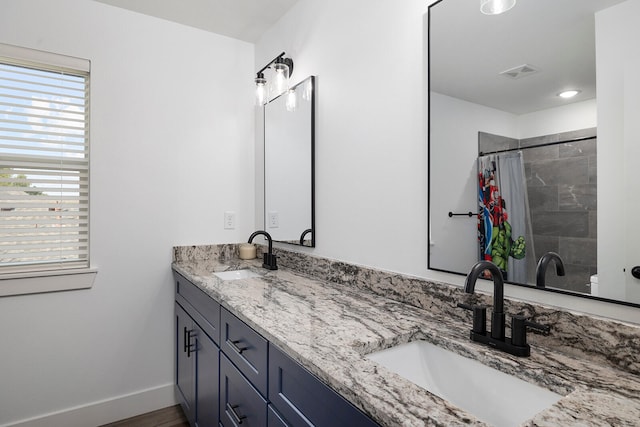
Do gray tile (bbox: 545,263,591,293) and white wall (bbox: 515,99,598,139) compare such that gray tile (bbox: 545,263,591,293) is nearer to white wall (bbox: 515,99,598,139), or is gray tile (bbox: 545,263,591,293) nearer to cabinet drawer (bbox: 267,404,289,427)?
white wall (bbox: 515,99,598,139)

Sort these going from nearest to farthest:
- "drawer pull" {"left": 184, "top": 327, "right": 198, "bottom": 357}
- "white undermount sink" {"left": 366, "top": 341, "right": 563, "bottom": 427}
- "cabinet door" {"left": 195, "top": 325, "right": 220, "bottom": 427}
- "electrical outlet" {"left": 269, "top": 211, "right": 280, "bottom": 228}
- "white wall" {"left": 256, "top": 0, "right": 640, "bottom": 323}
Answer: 1. "white undermount sink" {"left": 366, "top": 341, "right": 563, "bottom": 427}
2. "white wall" {"left": 256, "top": 0, "right": 640, "bottom": 323}
3. "cabinet door" {"left": 195, "top": 325, "right": 220, "bottom": 427}
4. "drawer pull" {"left": 184, "top": 327, "right": 198, "bottom": 357}
5. "electrical outlet" {"left": 269, "top": 211, "right": 280, "bottom": 228}

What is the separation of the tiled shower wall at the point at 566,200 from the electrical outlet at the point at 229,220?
2.01m

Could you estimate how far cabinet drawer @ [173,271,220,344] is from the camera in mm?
1568

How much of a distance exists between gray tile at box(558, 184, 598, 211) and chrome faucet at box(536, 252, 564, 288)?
Result: 0.13 m

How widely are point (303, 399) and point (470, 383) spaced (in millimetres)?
450

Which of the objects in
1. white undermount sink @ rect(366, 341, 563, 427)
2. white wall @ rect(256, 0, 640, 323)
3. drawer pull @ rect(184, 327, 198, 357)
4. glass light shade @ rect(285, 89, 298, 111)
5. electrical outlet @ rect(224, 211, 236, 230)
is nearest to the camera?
white undermount sink @ rect(366, 341, 563, 427)

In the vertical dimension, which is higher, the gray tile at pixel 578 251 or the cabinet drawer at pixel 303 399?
the gray tile at pixel 578 251

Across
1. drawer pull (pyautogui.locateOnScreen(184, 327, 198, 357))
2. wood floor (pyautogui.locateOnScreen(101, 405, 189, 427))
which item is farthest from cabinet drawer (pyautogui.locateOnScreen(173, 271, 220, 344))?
wood floor (pyautogui.locateOnScreen(101, 405, 189, 427))

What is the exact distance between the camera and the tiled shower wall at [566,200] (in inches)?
36.1

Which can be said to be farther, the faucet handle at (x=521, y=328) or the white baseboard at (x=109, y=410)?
the white baseboard at (x=109, y=410)

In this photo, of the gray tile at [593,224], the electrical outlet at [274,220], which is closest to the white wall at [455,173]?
the gray tile at [593,224]

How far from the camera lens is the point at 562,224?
97 cm

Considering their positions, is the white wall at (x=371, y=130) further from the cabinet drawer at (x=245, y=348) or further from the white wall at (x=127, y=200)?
the white wall at (x=127, y=200)

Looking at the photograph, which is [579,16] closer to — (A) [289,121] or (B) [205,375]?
(A) [289,121]
